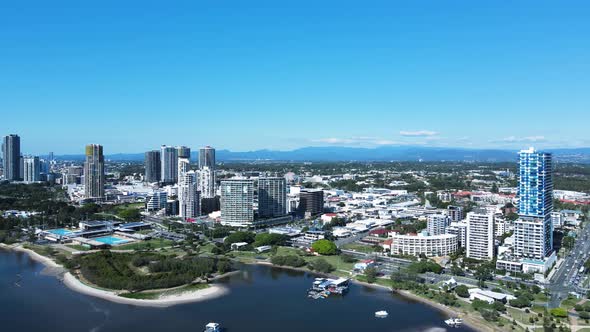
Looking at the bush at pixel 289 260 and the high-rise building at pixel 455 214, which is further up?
the high-rise building at pixel 455 214

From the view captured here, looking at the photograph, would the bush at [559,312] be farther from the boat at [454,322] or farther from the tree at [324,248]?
the tree at [324,248]

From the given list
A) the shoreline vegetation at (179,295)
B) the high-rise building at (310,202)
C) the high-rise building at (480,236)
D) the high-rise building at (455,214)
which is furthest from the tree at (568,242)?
→ the high-rise building at (310,202)

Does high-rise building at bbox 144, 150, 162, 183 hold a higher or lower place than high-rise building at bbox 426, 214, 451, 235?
higher

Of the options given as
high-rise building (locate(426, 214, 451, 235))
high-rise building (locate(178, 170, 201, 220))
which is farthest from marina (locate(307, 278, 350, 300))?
high-rise building (locate(178, 170, 201, 220))

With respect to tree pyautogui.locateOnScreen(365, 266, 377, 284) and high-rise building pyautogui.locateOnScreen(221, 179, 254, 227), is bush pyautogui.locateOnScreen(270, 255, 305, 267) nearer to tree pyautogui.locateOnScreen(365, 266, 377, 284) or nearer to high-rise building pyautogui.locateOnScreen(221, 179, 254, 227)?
tree pyautogui.locateOnScreen(365, 266, 377, 284)

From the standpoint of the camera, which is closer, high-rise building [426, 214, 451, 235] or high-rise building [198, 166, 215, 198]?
high-rise building [426, 214, 451, 235]

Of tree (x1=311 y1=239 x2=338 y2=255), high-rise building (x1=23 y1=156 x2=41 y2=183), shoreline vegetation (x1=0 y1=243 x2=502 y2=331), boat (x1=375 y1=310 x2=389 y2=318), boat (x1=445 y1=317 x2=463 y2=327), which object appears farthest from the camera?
high-rise building (x1=23 y1=156 x2=41 y2=183)

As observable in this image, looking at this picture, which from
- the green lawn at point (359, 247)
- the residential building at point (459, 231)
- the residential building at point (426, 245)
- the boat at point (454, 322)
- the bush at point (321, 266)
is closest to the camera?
the boat at point (454, 322)
